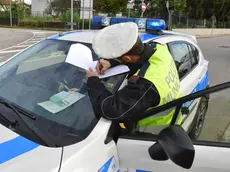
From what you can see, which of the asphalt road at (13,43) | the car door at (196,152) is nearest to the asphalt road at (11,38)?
the asphalt road at (13,43)

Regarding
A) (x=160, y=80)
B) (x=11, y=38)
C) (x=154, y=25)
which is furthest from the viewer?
(x=11, y=38)

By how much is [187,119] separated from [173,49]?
41.7 inches

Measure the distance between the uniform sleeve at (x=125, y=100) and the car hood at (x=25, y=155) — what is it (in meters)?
0.34

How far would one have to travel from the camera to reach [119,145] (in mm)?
1819

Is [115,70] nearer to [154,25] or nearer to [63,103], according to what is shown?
[63,103]

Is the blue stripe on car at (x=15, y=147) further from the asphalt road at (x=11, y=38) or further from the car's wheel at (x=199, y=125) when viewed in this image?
the asphalt road at (x=11, y=38)

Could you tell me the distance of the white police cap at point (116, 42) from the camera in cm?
178

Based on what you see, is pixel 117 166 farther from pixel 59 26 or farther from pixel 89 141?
pixel 59 26

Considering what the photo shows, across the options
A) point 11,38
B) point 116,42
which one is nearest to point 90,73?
point 116,42

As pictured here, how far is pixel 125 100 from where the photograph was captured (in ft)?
5.65

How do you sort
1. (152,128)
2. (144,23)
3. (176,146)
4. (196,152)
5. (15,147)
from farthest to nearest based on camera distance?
(144,23) < (152,128) < (196,152) < (15,147) < (176,146)

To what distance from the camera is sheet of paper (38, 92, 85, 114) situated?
1980 millimetres

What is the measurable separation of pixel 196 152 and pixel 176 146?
282 mm

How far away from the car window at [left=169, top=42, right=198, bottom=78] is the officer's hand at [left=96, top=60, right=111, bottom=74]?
1.16 m
